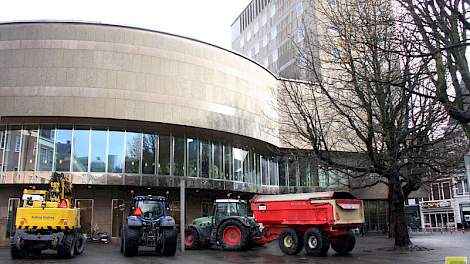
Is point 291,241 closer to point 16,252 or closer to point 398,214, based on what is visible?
point 398,214

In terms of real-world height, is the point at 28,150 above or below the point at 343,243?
above

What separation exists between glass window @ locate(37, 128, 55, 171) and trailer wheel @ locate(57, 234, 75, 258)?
1264 centimetres

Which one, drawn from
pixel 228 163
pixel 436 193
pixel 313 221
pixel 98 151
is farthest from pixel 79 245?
pixel 436 193

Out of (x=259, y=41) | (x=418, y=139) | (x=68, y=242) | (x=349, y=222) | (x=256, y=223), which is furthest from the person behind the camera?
(x=259, y=41)

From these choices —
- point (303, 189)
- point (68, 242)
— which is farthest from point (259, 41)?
point (68, 242)

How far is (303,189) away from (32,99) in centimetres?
2560

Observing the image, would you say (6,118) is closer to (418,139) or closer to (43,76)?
(43,76)

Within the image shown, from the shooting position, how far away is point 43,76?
27922 millimetres

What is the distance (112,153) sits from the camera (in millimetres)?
29969

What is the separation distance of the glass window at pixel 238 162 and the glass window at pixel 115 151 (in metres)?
9.77

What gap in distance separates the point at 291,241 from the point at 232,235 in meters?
3.20

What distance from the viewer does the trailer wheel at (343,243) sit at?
19.1m

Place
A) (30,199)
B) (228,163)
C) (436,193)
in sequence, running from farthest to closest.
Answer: (436,193), (228,163), (30,199)

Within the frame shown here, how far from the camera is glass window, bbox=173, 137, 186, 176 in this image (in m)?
→ 32.2
